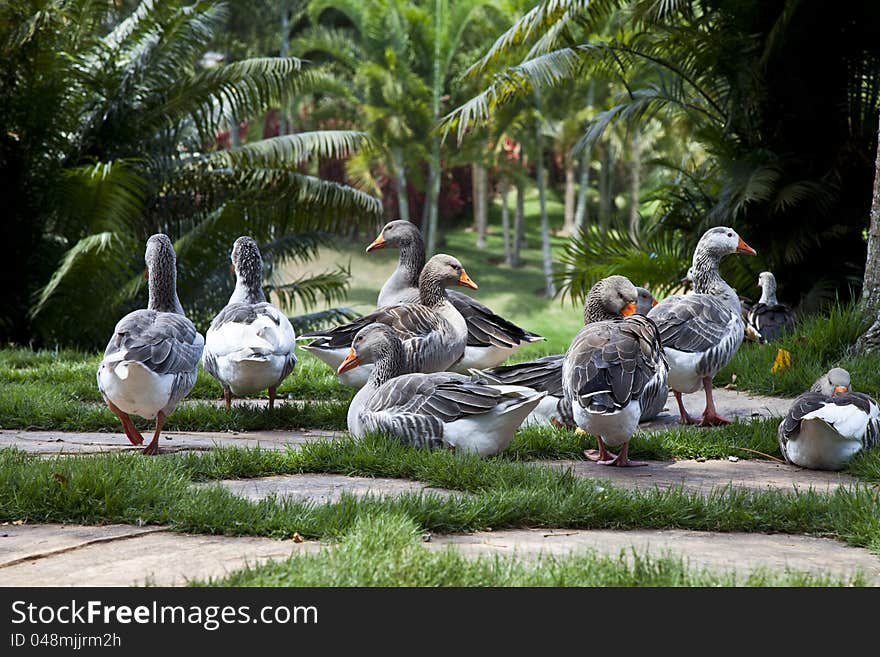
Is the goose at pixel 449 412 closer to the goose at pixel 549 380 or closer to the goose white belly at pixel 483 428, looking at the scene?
the goose white belly at pixel 483 428

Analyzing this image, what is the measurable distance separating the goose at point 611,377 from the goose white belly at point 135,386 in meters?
2.82

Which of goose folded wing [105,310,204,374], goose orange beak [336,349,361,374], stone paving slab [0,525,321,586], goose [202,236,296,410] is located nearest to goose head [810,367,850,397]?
goose orange beak [336,349,361,374]

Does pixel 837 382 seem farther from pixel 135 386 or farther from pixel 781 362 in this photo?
pixel 135 386

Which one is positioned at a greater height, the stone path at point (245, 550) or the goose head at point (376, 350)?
the goose head at point (376, 350)

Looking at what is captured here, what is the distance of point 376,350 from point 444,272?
1946 millimetres

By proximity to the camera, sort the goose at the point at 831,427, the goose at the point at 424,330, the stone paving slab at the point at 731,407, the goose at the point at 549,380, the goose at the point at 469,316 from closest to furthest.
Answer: the goose at the point at 831,427
the goose at the point at 549,380
the goose at the point at 424,330
the stone paving slab at the point at 731,407
the goose at the point at 469,316

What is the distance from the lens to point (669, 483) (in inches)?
241

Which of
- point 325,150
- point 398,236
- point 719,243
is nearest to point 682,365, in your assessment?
point 719,243

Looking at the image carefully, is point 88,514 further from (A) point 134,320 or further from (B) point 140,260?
(B) point 140,260

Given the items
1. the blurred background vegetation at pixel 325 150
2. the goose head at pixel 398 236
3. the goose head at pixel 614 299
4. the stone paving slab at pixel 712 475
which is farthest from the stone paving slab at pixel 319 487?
the blurred background vegetation at pixel 325 150

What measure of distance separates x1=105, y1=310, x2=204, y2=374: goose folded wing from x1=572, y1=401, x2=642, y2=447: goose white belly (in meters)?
2.85

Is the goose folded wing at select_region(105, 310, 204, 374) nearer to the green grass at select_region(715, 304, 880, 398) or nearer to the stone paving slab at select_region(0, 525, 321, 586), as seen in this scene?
the stone paving slab at select_region(0, 525, 321, 586)

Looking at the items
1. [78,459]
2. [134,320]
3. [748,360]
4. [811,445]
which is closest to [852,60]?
[748,360]

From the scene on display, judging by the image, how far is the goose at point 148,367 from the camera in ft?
21.7
